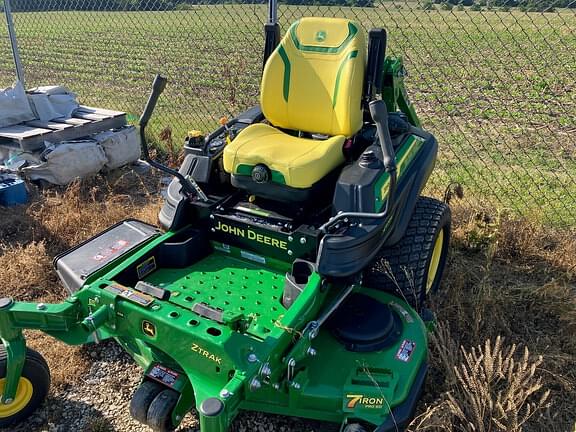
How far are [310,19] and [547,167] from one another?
341cm

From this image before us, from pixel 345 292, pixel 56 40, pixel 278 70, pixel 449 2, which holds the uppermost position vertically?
pixel 449 2

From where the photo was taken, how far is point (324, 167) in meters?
2.89

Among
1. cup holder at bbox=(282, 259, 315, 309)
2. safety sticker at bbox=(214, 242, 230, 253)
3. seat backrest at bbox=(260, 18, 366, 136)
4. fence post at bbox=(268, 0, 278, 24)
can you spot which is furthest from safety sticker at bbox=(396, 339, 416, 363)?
fence post at bbox=(268, 0, 278, 24)

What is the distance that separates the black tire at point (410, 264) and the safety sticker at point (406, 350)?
0.37 meters

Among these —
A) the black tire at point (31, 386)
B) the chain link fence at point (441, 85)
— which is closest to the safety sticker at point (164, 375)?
the black tire at point (31, 386)

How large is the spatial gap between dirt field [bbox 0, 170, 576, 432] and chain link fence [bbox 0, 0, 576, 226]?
61 centimetres

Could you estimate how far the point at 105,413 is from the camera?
2.66m

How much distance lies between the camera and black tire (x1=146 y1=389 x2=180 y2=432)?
236cm

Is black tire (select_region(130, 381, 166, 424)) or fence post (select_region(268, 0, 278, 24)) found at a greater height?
fence post (select_region(268, 0, 278, 24))

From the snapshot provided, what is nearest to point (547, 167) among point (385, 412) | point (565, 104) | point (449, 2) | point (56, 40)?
point (449, 2)

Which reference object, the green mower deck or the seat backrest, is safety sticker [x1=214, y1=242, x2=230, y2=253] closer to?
the green mower deck

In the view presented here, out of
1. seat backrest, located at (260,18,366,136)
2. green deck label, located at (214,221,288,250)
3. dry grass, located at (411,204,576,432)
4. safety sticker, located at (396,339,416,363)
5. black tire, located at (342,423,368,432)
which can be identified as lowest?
dry grass, located at (411,204,576,432)

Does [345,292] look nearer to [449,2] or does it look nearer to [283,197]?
[283,197]

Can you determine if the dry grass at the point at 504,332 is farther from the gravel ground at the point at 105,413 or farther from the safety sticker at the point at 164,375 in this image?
the safety sticker at the point at 164,375
